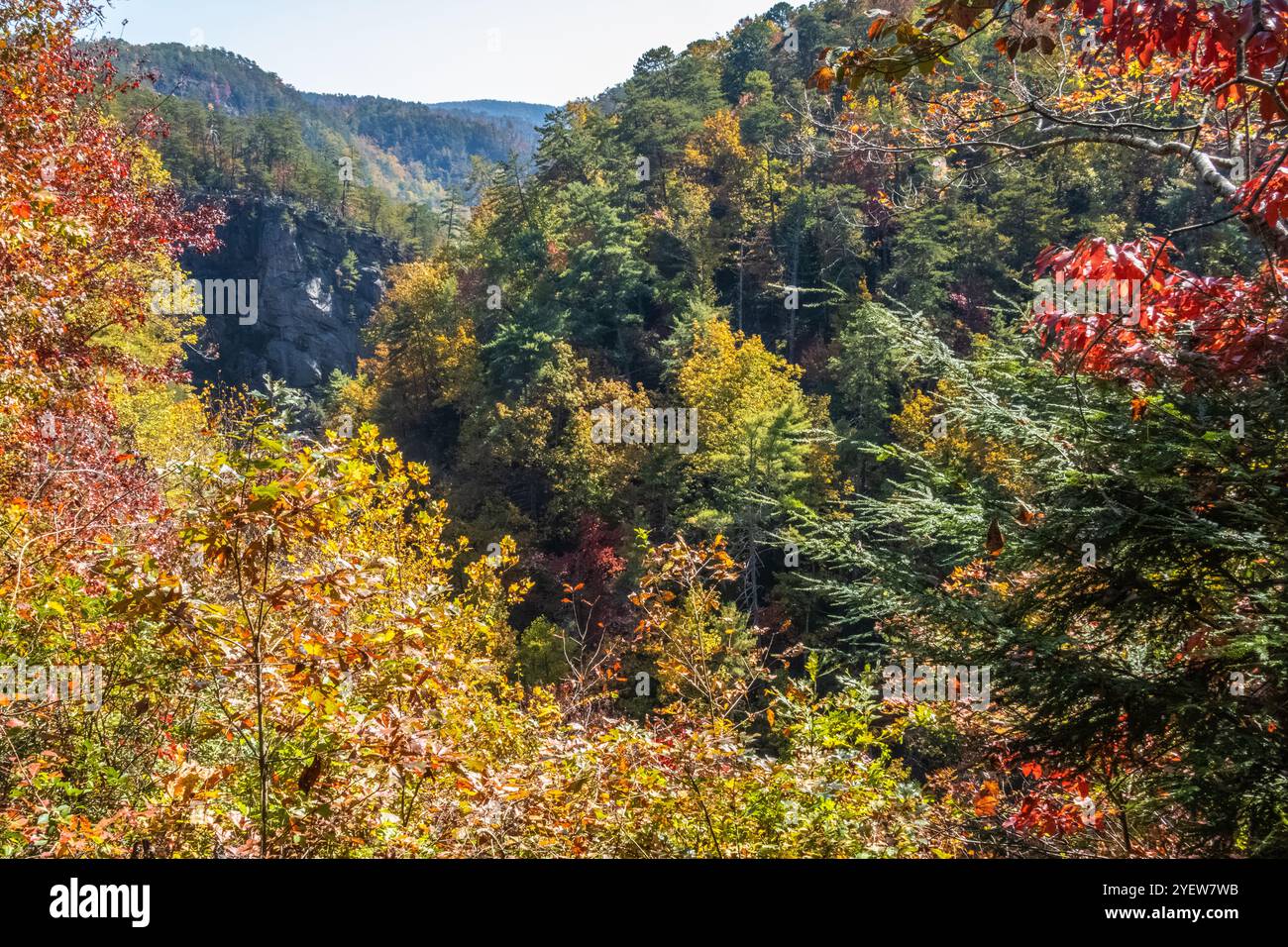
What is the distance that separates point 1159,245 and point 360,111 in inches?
5984

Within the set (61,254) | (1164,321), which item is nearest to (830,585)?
(1164,321)

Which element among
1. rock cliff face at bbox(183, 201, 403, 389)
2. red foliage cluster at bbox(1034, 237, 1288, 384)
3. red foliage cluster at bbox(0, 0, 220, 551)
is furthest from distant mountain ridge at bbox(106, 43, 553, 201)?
red foliage cluster at bbox(1034, 237, 1288, 384)

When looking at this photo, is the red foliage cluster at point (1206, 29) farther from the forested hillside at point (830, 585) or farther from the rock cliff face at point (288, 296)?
the rock cliff face at point (288, 296)

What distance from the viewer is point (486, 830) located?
341 cm

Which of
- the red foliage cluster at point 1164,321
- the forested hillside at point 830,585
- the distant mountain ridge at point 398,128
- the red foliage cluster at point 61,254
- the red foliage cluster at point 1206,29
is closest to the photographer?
the red foliage cluster at point 1206,29

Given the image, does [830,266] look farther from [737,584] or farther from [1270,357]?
[1270,357]

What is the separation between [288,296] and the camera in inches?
2475

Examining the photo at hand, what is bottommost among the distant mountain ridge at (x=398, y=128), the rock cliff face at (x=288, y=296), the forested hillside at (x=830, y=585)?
the forested hillside at (x=830, y=585)

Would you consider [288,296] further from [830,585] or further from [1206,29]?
[1206,29]

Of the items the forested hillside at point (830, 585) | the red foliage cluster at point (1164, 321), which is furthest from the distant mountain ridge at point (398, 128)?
the red foliage cluster at point (1164, 321)

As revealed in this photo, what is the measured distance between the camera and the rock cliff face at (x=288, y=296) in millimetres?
61438

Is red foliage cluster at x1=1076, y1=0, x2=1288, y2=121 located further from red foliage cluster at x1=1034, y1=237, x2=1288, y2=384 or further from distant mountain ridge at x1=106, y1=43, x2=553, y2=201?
distant mountain ridge at x1=106, y1=43, x2=553, y2=201

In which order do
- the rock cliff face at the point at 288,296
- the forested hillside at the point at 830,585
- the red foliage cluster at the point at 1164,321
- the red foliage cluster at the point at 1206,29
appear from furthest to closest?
the rock cliff face at the point at 288,296, the red foliage cluster at the point at 1164,321, the forested hillside at the point at 830,585, the red foliage cluster at the point at 1206,29
